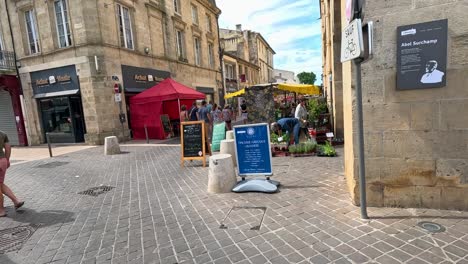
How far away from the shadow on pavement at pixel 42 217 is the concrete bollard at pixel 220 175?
2333 millimetres

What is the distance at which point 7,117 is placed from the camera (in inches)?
631

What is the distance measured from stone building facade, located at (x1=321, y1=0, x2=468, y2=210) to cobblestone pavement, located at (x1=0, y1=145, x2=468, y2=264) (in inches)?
10.9

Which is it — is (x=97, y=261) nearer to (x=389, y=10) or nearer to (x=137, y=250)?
(x=137, y=250)

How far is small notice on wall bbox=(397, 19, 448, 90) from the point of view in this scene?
3375 mm

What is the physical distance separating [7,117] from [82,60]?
7.22 meters

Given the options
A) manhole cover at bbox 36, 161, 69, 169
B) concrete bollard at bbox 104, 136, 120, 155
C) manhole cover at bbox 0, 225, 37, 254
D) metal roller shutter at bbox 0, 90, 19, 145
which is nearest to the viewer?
manhole cover at bbox 0, 225, 37, 254

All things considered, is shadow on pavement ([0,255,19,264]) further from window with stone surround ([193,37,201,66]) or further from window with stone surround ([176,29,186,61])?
Answer: window with stone surround ([193,37,201,66])

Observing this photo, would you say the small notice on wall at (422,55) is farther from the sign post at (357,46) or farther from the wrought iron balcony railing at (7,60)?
the wrought iron balcony railing at (7,60)

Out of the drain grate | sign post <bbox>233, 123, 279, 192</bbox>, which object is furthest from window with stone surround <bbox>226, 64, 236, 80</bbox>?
sign post <bbox>233, 123, 279, 192</bbox>

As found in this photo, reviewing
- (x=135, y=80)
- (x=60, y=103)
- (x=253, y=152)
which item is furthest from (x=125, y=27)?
(x=253, y=152)

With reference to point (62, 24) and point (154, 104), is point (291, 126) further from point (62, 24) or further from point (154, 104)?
point (62, 24)

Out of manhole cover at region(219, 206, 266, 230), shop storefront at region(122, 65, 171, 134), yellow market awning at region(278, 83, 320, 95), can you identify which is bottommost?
manhole cover at region(219, 206, 266, 230)

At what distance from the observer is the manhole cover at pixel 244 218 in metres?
3.63

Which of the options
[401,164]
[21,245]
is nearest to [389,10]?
[401,164]
